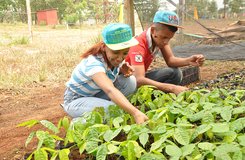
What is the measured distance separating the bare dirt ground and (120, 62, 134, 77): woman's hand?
36.2 inches

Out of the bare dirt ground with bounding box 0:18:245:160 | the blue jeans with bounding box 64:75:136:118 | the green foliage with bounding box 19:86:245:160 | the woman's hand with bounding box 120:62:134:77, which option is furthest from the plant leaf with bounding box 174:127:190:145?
the bare dirt ground with bounding box 0:18:245:160

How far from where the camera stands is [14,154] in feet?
7.85

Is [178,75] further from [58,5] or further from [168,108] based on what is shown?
[58,5]

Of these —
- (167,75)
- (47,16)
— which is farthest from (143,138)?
(47,16)

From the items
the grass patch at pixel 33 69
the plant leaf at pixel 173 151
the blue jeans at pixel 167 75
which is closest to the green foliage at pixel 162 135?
the plant leaf at pixel 173 151

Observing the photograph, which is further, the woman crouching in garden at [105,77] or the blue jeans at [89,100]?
the blue jeans at [89,100]

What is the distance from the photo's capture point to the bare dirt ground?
8.54 ft

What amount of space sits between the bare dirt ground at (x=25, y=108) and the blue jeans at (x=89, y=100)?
0.44 meters

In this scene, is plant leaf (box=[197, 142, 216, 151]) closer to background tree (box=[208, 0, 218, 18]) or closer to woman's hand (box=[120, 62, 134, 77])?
woman's hand (box=[120, 62, 134, 77])

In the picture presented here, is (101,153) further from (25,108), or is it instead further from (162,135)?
(25,108)

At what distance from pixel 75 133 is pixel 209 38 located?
13.6 ft

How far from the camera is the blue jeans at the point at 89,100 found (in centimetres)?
236

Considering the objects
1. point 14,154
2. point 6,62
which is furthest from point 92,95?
point 6,62

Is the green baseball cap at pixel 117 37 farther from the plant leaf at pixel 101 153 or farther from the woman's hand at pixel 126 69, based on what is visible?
the plant leaf at pixel 101 153
